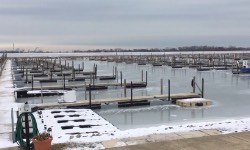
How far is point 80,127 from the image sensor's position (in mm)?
A: 13180

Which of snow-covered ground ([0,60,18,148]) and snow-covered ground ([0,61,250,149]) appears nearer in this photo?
snow-covered ground ([0,61,250,149])

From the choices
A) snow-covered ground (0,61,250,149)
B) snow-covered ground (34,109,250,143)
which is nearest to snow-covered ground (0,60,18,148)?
snow-covered ground (0,61,250,149)

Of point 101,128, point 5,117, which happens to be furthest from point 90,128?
point 5,117

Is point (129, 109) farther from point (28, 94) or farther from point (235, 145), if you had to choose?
point (235, 145)

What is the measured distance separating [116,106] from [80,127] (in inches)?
272

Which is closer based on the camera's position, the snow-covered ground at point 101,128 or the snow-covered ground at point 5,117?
the snow-covered ground at point 101,128

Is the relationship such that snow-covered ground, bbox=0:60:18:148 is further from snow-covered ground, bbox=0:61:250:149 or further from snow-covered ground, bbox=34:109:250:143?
snow-covered ground, bbox=34:109:250:143

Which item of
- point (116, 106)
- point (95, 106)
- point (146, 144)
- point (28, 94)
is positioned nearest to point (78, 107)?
point (95, 106)

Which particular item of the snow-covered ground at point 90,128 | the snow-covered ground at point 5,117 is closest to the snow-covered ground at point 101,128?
the snow-covered ground at point 90,128

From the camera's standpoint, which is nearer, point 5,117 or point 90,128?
point 90,128

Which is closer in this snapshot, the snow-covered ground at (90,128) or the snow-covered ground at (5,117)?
the snow-covered ground at (90,128)

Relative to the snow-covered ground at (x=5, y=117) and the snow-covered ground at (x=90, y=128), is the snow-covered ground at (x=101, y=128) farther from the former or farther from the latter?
the snow-covered ground at (x=5, y=117)

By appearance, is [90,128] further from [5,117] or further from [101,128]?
[5,117]

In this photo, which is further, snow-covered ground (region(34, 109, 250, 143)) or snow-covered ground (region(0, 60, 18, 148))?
snow-covered ground (region(0, 60, 18, 148))
